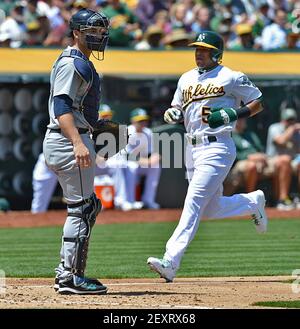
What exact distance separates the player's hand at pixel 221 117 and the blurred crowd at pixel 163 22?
898 centimetres

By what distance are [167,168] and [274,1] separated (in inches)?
199

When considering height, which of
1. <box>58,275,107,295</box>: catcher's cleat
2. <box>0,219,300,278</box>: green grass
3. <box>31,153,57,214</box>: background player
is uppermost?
<box>58,275,107,295</box>: catcher's cleat

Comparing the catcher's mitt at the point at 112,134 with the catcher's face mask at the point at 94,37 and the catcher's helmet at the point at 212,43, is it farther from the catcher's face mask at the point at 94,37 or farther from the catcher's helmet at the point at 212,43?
the catcher's helmet at the point at 212,43

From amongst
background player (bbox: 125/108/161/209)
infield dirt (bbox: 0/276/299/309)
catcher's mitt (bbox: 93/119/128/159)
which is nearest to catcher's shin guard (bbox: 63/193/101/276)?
infield dirt (bbox: 0/276/299/309)

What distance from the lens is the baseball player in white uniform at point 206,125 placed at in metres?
8.18

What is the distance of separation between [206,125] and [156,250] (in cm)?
306

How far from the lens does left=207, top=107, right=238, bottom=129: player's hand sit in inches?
316

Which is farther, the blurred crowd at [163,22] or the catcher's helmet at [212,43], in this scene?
the blurred crowd at [163,22]

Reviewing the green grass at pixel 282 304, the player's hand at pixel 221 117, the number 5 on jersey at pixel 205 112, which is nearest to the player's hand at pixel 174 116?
the number 5 on jersey at pixel 205 112

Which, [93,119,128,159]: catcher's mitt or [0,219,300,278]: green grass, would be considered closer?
[93,119,128,159]: catcher's mitt

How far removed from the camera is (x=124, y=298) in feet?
23.7

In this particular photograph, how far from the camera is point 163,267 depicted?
805 cm

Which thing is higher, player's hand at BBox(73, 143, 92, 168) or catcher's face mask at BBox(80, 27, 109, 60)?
catcher's face mask at BBox(80, 27, 109, 60)

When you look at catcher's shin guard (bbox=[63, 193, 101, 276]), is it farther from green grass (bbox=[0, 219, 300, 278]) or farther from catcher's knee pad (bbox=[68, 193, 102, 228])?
green grass (bbox=[0, 219, 300, 278])
